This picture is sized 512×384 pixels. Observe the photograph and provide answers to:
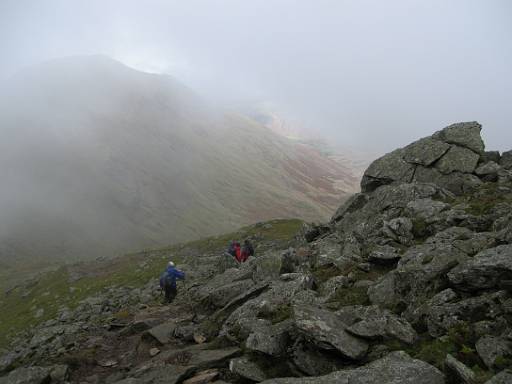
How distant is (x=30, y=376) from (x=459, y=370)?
16.5 metres

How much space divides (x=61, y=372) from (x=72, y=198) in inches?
6601

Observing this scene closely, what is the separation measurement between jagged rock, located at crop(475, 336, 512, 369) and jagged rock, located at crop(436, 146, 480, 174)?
2216cm

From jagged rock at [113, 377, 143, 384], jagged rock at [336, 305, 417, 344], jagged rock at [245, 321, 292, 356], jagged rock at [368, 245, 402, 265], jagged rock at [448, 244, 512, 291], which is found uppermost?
jagged rock at [448, 244, 512, 291]

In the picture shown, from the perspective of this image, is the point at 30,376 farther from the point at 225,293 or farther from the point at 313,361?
the point at 313,361

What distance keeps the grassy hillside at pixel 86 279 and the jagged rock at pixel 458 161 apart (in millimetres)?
27932

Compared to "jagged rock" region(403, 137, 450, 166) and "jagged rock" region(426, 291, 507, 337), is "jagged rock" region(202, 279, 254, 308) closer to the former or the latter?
"jagged rock" region(426, 291, 507, 337)

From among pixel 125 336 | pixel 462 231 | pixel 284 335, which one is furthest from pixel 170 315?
pixel 462 231

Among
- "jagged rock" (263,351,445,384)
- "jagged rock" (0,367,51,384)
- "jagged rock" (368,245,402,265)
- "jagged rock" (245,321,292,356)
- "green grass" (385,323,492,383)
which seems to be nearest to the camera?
"jagged rock" (263,351,445,384)

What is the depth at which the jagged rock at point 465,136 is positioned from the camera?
107 ft

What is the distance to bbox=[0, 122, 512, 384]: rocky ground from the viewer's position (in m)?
12.0

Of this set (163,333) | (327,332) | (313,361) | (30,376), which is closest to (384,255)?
(327,332)

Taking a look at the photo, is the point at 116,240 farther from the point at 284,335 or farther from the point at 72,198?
the point at 284,335

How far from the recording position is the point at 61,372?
1775 centimetres

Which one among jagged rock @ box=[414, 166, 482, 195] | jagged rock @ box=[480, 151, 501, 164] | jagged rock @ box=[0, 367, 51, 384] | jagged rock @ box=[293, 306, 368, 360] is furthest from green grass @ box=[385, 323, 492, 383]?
jagged rock @ box=[480, 151, 501, 164]
